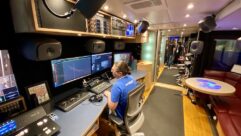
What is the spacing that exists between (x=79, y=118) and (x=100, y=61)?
3.91 ft

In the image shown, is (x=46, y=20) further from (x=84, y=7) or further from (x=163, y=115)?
(x=163, y=115)

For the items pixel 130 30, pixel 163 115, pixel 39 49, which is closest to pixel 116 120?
pixel 39 49

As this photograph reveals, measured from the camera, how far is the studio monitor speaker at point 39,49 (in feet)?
3.33

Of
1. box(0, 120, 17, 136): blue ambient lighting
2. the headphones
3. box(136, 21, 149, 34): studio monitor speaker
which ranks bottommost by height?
the headphones

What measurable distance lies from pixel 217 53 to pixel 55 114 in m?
4.74

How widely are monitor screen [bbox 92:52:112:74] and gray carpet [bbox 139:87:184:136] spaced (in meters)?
1.38

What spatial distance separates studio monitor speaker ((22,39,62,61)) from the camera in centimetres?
Answer: 102

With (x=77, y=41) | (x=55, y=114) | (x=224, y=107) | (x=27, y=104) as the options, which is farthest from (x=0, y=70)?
(x=224, y=107)

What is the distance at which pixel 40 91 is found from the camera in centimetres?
126

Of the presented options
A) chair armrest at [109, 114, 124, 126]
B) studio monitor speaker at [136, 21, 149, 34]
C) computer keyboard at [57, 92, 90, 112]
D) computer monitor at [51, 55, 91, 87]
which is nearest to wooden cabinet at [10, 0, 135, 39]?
computer monitor at [51, 55, 91, 87]

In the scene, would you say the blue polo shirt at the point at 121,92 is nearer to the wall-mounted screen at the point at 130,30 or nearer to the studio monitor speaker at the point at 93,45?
the studio monitor speaker at the point at 93,45

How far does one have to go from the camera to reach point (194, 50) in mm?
3146

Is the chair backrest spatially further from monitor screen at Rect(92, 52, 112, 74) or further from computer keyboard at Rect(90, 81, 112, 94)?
monitor screen at Rect(92, 52, 112, 74)

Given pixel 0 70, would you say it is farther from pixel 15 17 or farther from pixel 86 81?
pixel 86 81
